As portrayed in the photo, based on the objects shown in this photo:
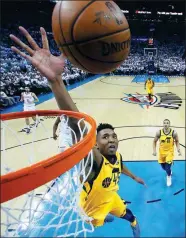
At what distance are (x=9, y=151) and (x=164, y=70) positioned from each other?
18.2m

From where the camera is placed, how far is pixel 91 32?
1.61 m

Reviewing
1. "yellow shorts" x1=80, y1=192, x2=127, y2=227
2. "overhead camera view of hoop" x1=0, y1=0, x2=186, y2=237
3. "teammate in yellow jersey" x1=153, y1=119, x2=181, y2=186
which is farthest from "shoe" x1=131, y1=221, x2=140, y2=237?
"teammate in yellow jersey" x1=153, y1=119, x2=181, y2=186

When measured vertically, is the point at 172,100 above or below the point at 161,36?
below

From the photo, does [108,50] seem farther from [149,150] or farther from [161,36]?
[161,36]

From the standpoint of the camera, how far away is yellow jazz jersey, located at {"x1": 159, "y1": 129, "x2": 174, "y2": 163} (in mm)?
3941

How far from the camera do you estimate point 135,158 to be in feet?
15.6

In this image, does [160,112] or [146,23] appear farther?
[146,23]

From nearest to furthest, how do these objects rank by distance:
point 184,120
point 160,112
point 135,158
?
point 135,158 < point 184,120 < point 160,112

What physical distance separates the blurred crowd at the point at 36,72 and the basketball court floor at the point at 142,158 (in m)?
1.18

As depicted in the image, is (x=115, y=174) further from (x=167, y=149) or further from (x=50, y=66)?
(x=167, y=149)

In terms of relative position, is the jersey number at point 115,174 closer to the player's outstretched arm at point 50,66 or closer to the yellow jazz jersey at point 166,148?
the player's outstretched arm at point 50,66

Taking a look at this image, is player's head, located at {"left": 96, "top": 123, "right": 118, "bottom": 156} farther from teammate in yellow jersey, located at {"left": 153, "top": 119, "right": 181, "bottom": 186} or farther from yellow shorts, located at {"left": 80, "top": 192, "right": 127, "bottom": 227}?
teammate in yellow jersey, located at {"left": 153, "top": 119, "right": 181, "bottom": 186}

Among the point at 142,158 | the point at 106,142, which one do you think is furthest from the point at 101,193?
the point at 142,158

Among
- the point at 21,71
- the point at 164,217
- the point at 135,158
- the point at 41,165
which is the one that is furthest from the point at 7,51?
the point at 41,165
